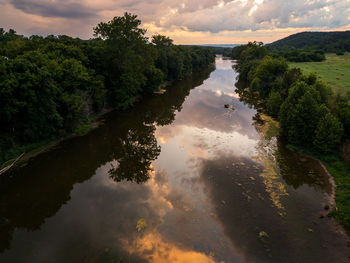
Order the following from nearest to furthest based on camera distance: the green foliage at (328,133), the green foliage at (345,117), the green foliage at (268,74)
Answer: the green foliage at (328,133) < the green foliage at (345,117) < the green foliage at (268,74)

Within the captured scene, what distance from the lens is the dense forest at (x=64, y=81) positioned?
3447 centimetres

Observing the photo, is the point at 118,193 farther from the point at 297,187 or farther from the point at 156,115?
the point at 156,115

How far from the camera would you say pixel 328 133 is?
3409 cm

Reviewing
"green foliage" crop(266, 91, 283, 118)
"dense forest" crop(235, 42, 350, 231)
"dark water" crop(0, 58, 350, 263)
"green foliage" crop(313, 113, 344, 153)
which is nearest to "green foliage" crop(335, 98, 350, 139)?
"dense forest" crop(235, 42, 350, 231)

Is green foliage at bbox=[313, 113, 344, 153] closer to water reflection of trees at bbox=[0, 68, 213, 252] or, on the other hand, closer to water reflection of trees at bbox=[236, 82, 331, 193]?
water reflection of trees at bbox=[236, 82, 331, 193]

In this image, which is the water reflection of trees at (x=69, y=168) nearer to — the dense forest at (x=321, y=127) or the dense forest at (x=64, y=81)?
the dense forest at (x=64, y=81)

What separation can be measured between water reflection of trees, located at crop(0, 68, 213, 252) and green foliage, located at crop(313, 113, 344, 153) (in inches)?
1130

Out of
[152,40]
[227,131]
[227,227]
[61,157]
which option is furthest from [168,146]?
[152,40]

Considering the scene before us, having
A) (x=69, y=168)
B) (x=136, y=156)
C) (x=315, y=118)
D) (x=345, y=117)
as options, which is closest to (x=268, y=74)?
(x=315, y=118)

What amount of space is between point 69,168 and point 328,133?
1695 inches

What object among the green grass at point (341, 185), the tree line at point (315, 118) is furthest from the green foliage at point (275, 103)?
the green grass at point (341, 185)

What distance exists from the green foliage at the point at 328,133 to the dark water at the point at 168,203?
139 inches

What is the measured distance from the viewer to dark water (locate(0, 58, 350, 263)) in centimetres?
2095

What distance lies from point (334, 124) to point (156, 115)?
42660 mm
